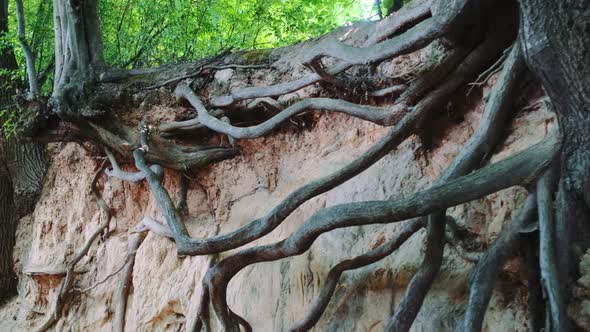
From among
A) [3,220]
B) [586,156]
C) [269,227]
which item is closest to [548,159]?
[586,156]

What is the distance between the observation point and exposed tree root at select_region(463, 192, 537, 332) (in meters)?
2.30

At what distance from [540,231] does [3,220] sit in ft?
18.8

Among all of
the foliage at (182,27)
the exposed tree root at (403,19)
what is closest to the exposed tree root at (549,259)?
the exposed tree root at (403,19)

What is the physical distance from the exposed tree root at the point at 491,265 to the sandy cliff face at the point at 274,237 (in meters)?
0.18

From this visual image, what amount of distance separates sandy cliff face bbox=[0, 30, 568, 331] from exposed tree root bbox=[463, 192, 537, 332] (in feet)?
0.60

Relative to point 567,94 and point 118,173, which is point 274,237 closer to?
point 118,173

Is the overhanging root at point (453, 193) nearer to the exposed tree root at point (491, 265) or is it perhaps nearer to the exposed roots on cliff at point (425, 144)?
the exposed roots on cliff at point (425, 144)

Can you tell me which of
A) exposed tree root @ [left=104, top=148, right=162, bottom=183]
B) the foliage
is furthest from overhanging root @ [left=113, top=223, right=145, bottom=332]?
the foliage

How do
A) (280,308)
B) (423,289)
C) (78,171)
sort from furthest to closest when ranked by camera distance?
(78,171) < (280,308) < (423,289)

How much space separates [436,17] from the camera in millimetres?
2773

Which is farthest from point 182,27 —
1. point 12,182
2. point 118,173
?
point 12,182

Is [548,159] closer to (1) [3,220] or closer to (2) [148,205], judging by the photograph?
(2) [148,205]

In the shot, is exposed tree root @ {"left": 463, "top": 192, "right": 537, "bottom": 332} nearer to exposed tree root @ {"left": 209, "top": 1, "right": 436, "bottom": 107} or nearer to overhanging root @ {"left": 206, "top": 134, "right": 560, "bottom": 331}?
overhanging root @ {"left": 206, "top": 134, "right": 560, "bottom": 331}

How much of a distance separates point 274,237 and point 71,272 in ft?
7.86
